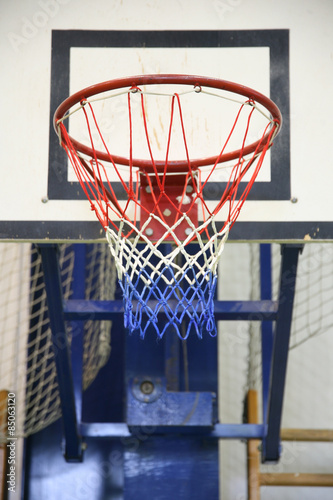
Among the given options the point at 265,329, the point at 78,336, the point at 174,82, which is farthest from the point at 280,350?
the point at 174,82

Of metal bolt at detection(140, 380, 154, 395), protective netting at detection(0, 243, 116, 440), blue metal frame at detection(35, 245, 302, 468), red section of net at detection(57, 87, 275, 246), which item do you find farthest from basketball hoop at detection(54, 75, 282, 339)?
protective netting at detection(0, 243, 116, 440)

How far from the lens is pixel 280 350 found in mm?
3520

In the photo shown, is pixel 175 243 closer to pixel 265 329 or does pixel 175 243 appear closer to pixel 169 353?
pixel 169 353

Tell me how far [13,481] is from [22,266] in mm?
1382

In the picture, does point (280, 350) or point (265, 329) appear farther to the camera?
point (265, 329)

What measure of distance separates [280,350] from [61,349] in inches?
45.1

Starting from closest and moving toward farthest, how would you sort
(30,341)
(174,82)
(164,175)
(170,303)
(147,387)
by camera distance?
(174,82) → (164,175) → (170,303) → (147,387) → (30,341)

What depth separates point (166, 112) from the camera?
3.01 m

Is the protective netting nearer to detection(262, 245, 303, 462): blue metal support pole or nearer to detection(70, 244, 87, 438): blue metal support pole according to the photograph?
detection(70, 244, 87, 438): blue metal support pole


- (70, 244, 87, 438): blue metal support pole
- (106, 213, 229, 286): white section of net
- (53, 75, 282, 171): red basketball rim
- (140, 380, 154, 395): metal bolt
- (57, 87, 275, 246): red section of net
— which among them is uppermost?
(53, 75, 282, 171): red basketball rim

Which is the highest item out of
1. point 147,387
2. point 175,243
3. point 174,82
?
point 174,82

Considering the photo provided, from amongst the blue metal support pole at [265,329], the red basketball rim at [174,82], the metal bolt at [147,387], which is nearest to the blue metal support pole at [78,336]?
the metal bolt at [147,387]

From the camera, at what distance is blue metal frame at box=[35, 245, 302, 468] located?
3.38 meters

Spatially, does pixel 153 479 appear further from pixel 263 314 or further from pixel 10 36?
pixel 10 36
